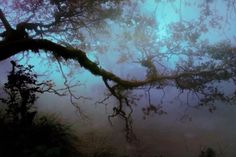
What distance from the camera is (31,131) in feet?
25.3

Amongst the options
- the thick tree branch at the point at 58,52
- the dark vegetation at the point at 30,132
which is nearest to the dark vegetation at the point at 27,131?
the dark vegetation at the point at 30,132

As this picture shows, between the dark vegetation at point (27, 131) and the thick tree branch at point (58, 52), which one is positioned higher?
the thick tree branch at point (58, 52)

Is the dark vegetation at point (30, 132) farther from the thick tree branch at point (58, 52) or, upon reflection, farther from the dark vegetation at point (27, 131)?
the thick tree branch at point (58, 52)

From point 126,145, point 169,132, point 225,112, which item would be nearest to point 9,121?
point 126,145

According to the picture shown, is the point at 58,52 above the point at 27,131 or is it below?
above

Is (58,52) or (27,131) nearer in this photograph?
(58,52)

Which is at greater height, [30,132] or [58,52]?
[58,52]

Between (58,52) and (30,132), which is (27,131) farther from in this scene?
(58,52)

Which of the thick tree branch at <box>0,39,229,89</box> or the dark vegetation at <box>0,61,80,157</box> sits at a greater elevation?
the thick tree branch at <box>0,39,229,89</box>

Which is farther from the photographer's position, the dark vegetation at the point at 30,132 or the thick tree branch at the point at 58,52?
the dark vegetation at the point at 30,132

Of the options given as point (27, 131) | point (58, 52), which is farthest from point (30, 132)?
point (58, 52)

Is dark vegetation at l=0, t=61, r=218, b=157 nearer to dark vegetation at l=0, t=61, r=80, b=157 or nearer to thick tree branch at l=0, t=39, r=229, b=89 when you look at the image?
dark vegetation at l=0, t=61, r=80, b=157

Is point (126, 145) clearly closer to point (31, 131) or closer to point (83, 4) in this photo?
point (31, 131)

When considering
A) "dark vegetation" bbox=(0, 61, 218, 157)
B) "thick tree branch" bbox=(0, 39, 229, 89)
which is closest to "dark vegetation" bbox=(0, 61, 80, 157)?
"dark vegetation" bbox=(0, 61, 218, 157)
